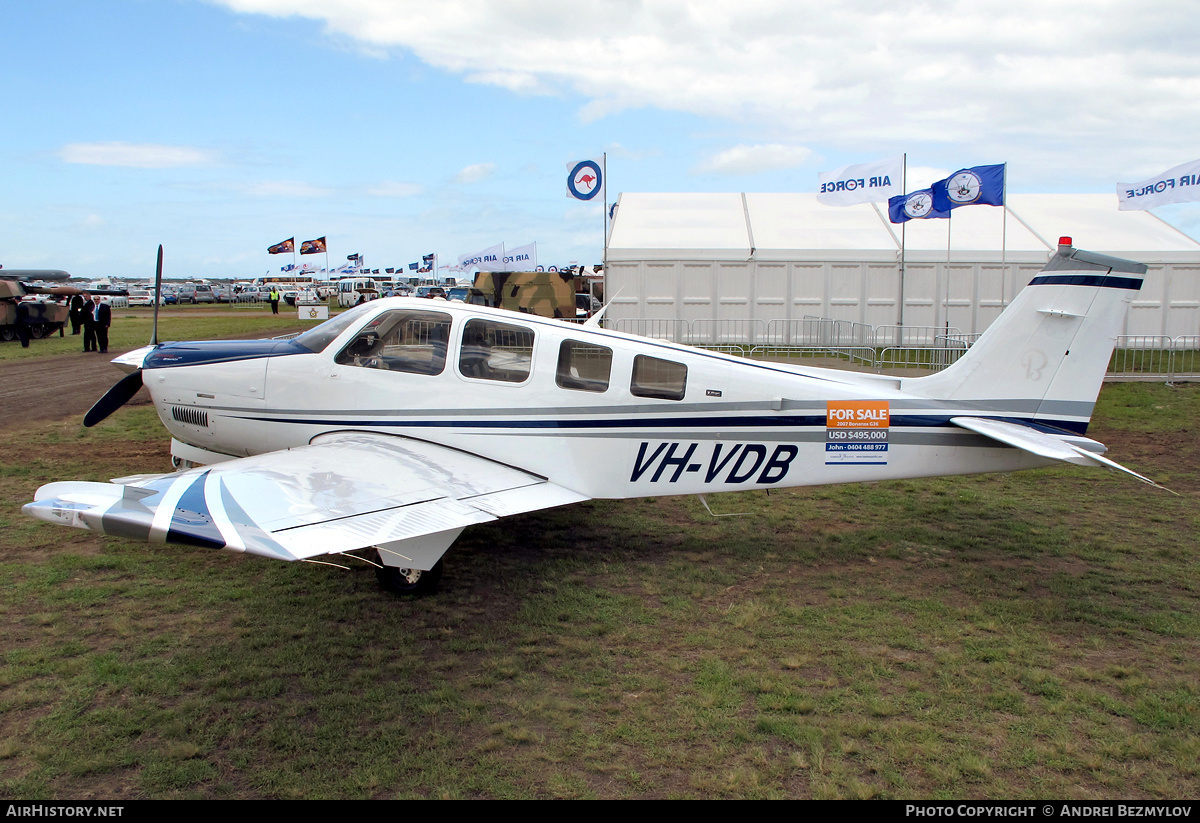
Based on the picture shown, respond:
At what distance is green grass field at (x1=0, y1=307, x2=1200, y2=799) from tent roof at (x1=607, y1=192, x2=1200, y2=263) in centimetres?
1529

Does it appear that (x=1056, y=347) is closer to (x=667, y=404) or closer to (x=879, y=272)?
(x=667, y=404)

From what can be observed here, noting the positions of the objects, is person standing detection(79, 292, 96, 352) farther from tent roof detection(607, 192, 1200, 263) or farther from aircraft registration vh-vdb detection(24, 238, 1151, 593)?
aircraft registration vh-vdb detection(24, 238, 1151, 593)

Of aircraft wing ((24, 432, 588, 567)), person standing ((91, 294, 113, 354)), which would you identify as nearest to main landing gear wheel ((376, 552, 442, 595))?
aircraft wing ((24, 432, 588, 567))

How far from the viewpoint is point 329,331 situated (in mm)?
6781

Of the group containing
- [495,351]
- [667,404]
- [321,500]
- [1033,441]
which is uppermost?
[495,351]

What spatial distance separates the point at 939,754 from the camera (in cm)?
376

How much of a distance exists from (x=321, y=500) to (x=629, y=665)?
2206 millimetres

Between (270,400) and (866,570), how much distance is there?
5.38m

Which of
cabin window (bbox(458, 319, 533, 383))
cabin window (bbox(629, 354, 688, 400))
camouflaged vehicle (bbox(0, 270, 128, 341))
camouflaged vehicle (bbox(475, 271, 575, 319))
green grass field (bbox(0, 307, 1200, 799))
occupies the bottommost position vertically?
green grass field (bbox(0, 307, 1200, 799))

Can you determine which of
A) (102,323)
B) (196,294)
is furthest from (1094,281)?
(196,294)

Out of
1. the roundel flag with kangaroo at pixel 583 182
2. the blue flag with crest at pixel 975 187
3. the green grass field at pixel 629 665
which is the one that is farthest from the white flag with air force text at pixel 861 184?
the green grass field at pixel 629 665

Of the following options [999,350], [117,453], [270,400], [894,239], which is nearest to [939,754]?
[999,350]

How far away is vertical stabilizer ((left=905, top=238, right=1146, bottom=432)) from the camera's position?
20.2ft
